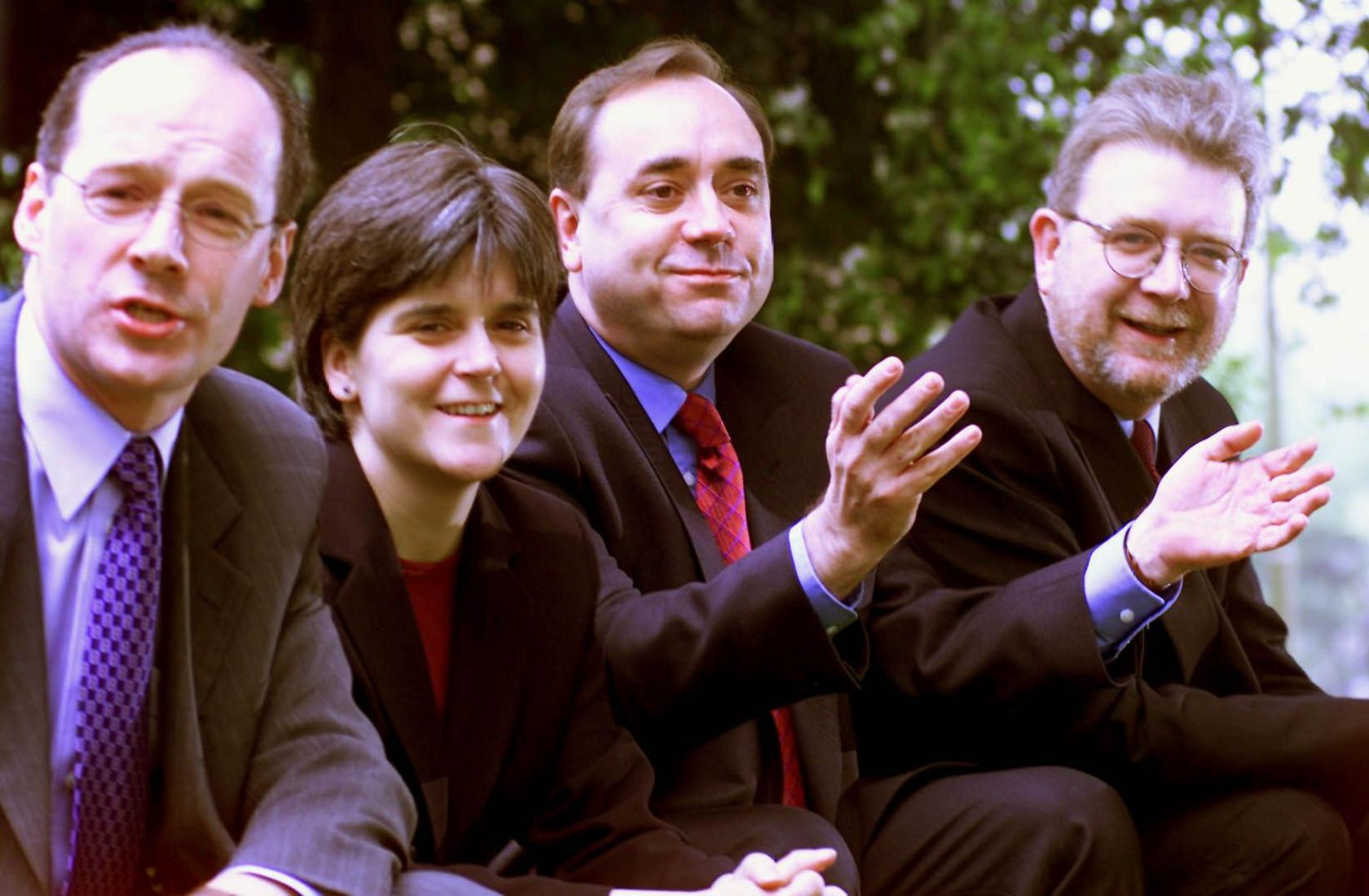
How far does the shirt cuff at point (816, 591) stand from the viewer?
9.62ft

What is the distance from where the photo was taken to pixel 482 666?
2855mm

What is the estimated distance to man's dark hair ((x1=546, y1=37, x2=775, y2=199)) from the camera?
3662 millimetres

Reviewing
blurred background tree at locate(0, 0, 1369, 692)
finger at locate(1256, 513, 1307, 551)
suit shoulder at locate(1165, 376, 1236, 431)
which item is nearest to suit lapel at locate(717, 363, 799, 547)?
finger at locate(1256, 513, 1307, 551)

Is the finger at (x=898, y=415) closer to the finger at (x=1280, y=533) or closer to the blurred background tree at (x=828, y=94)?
the finger at (x=1280, y=533)

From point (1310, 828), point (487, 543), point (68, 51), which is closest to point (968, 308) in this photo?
point (1310, 828)

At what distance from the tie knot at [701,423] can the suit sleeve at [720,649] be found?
0.41 m

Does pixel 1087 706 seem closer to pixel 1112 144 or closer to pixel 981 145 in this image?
pixel 1112 144

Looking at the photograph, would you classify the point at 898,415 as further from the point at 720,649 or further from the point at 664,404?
the point at 664,404

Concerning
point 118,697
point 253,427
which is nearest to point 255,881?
point 118,697

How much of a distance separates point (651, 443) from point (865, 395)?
2.39 ft

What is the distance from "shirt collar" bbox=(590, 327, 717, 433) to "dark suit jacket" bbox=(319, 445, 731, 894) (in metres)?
0.48

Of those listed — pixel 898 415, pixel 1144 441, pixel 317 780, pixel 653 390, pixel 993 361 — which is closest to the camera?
pixel 317 780

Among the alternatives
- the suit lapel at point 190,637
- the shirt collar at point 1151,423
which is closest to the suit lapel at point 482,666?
Answer: the suit lapel at point 190,637

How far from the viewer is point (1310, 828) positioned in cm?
345
